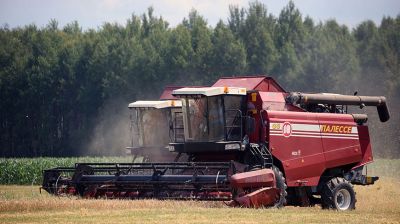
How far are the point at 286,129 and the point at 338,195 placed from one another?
7.10ft

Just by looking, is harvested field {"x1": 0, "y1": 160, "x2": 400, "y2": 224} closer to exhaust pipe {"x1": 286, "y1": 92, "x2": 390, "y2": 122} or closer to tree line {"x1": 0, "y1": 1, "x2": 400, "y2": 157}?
exhaust pipe {"x1": 286, "y1": 92, "x2": 390, "y2": 122}

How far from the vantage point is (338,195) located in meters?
21.2

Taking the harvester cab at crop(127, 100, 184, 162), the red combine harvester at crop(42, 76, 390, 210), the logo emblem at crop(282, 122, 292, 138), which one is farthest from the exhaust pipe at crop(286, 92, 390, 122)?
the harvester cab at crop(127, 100, 184, 162)

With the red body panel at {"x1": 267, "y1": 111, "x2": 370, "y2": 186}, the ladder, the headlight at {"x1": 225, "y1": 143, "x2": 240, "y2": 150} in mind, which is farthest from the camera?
the red body panel at {"x1": 267, "y1": 111, "x2": 370, "y2": 186}

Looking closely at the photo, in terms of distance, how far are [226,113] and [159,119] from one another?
5.85 metres

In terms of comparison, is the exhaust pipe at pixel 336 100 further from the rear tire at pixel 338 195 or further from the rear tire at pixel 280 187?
the rear tire at pixel 280 187

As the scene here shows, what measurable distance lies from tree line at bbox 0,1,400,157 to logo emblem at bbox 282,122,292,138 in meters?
29.3

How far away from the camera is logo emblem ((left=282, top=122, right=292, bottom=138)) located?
20609mm

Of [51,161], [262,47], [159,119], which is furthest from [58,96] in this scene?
[159,119]

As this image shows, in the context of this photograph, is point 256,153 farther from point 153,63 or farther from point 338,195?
point 153,63

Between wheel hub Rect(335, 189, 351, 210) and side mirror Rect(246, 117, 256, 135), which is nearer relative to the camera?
side mirror Rect(246, 117, 256, 135)

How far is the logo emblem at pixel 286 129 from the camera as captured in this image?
2061cm

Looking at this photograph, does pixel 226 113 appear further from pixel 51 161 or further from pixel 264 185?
pixel 51 161

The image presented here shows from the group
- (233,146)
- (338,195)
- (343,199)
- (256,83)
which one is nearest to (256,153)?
(233,146)
